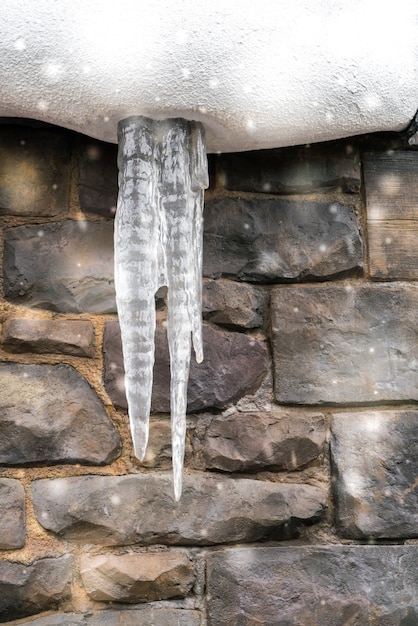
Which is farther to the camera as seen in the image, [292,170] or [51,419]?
[292,170]

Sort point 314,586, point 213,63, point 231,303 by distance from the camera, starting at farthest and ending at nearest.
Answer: point 231,303 → point 314,586 → point 213,63

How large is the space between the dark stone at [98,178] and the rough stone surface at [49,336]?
256 millimetres

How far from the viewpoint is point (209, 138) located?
1.69m

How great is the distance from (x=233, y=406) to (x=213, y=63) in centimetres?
71

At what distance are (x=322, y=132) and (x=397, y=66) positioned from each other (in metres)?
0.20

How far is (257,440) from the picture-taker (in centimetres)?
173

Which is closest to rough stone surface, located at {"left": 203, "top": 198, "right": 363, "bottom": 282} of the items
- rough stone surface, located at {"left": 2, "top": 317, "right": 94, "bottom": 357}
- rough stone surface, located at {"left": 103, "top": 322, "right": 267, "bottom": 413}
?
rough stone surface, located at {"left": 103, "top": 322, "right": 267, "bottom": 413}

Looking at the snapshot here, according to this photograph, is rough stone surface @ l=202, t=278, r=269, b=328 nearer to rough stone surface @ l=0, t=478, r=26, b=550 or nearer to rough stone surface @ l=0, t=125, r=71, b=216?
rough stone surface @ l=0, t=125, r=71, b=216

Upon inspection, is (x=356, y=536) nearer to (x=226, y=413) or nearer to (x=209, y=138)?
(x=226, y=413)

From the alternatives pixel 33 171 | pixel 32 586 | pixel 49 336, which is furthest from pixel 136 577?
pixel 33 171

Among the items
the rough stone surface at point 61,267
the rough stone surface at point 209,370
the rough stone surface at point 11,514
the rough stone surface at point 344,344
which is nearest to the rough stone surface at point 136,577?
the rough stone surface at point 11,514

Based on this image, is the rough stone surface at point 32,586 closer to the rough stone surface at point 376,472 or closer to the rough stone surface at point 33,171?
the rough stone surface at point 376,472

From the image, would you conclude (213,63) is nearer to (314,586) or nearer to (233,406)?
(233,406)

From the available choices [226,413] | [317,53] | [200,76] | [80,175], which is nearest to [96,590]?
[226,413]
